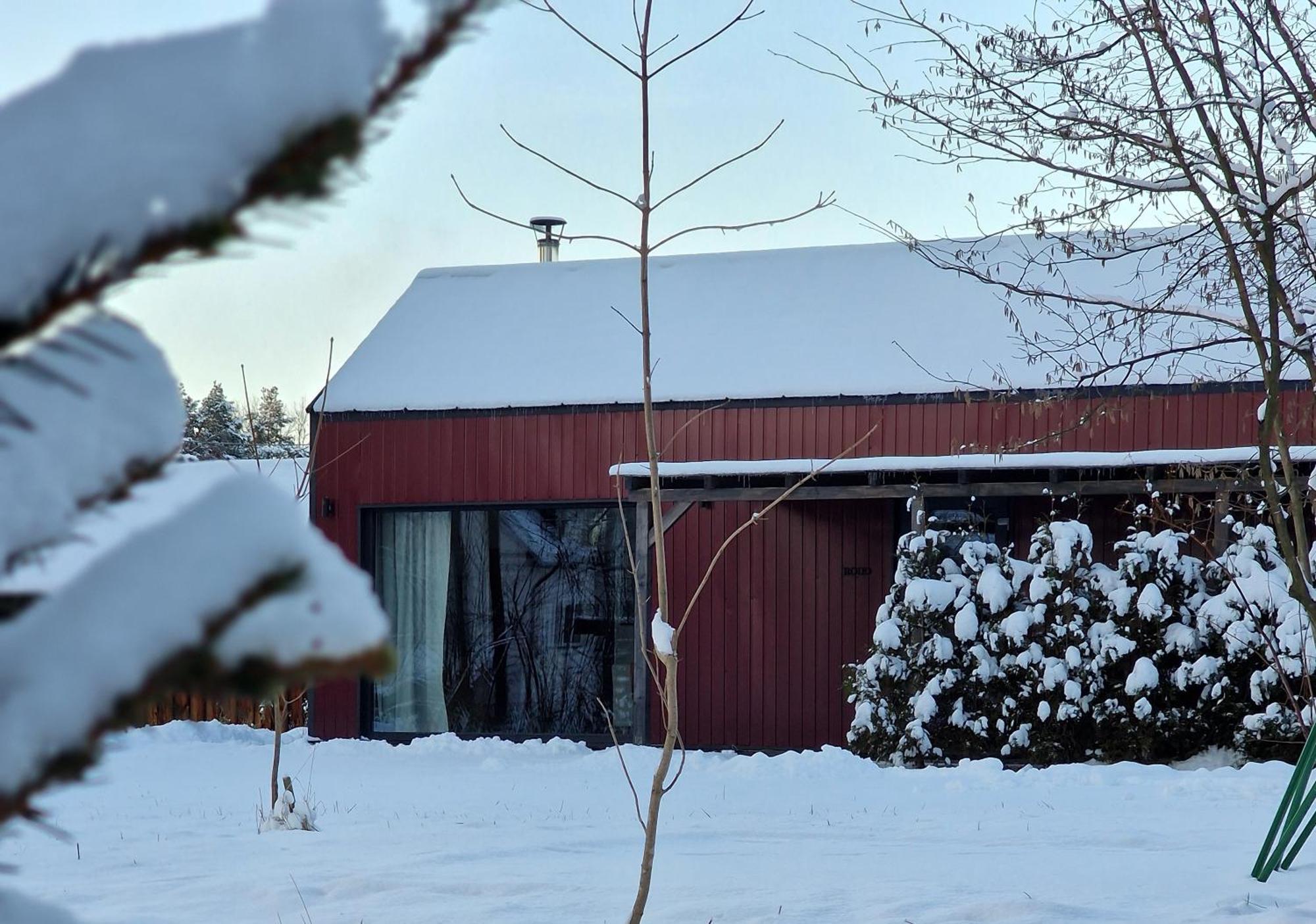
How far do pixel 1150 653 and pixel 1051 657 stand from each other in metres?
0.68

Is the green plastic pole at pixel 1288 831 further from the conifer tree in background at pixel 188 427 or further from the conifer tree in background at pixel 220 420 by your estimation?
the conifer tree in background at pixel 220 420

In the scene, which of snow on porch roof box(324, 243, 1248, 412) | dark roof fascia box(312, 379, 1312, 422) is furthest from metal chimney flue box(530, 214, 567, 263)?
dark roof fascia box(312, 379, 1312, 422)

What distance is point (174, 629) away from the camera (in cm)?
67

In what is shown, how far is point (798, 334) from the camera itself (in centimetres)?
1266

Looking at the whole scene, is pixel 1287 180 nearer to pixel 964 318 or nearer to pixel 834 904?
pixel 834 904

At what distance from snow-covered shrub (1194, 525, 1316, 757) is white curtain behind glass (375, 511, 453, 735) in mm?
6624

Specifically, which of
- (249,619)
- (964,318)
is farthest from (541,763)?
(249,619)

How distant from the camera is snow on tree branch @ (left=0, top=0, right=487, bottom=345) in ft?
2.12

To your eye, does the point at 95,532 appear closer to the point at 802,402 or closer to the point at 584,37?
the point at 584,37

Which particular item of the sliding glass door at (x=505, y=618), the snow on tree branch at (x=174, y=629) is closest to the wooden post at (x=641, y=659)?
the sliding glass door at (x=505, y=618)

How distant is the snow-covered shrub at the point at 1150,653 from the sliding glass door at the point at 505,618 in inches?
163

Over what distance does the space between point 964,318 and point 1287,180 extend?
8.15 meters

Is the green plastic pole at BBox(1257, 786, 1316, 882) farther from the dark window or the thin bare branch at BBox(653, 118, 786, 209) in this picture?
the dark window

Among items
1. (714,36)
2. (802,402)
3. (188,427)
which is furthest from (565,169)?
(188,427)
